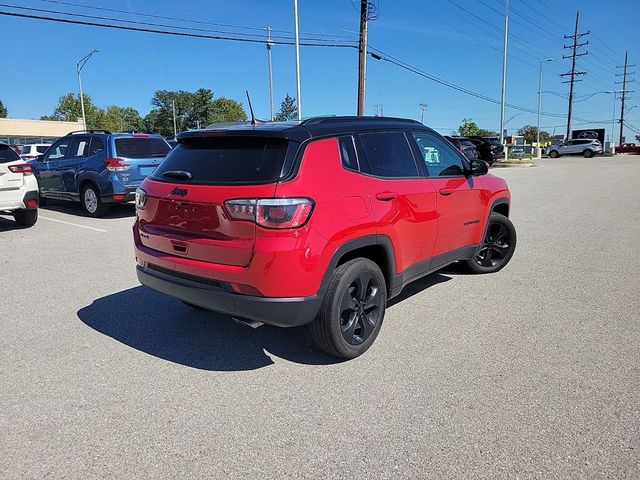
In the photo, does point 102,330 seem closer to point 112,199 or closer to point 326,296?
point 326,296

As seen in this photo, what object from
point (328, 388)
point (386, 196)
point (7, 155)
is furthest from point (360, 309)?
point (7, 155)

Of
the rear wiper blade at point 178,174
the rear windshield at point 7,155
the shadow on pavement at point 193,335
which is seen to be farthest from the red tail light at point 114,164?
the rear wiper blade at point 178,174

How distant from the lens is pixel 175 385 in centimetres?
330

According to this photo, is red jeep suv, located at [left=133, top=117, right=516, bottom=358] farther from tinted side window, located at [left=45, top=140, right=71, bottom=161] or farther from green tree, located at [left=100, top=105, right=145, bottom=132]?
green tree, located at [left=100, top=105, right=145, bottom=132]

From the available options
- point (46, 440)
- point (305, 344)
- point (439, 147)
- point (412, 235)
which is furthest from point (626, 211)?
point (46, 440)

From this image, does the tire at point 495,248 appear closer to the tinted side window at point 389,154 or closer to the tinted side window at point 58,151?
the tinted side window at point 389,154

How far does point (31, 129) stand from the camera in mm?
76188

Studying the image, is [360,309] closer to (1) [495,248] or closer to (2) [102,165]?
(1) [495,248]

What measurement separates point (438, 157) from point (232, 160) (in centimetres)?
226

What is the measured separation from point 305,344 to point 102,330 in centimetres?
180

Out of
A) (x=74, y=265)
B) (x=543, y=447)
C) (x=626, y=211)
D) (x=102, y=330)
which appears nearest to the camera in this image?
(x=543, y=447)

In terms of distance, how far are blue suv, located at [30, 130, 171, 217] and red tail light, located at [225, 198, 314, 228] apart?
7.80m

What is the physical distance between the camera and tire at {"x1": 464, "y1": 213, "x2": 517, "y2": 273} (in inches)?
Answer: 237

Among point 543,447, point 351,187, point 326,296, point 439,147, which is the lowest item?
point 543,447
